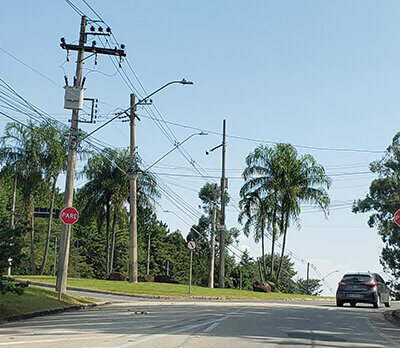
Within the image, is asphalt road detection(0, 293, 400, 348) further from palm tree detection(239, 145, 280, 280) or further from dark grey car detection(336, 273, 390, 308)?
palm tree detection(239, 145, 280, 280)

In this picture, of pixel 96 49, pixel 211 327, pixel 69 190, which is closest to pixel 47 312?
pixel 69 190

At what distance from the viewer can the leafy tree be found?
5453 centimetres

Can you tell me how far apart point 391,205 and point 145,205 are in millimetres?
21176

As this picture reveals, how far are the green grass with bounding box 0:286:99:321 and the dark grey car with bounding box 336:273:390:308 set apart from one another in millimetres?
11866

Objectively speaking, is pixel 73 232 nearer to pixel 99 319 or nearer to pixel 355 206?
pixel 355 206

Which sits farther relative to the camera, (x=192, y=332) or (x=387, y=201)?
(x=387, y=201)

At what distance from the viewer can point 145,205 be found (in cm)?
5594

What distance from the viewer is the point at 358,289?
29.3 meters

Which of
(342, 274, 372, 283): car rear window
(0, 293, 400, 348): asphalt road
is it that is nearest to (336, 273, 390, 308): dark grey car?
(342, 274, 372, 283): car rear window

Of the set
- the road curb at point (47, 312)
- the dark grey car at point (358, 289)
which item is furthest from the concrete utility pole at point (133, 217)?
the dark grey car at point (358, 289)

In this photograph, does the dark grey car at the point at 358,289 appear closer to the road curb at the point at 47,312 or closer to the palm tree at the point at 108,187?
the road curb at the point at 47,312

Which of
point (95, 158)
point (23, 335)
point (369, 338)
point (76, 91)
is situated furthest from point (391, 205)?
point (23, 335)

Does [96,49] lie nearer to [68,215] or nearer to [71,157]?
[71,157]

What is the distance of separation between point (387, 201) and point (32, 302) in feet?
135
